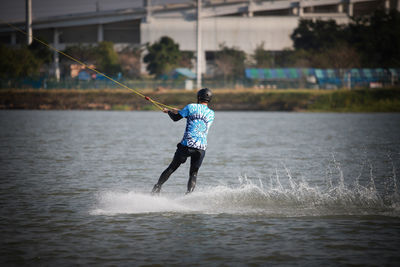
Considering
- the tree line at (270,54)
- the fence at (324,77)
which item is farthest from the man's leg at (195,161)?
the tree line at (270,54)

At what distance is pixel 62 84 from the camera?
64.8 meters

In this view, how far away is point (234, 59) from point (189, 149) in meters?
72.9

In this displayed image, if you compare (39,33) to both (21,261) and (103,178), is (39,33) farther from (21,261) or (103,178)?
(21,261)

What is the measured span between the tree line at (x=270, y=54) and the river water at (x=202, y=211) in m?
52.7

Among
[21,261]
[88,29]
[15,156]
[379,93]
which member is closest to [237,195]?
[21,261]

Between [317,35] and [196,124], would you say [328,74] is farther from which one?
[196,124]

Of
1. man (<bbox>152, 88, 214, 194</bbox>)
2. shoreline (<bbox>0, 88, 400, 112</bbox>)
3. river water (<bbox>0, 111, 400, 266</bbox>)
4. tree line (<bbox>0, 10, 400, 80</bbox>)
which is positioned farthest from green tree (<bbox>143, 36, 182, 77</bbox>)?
man (<bbox>152, 88, 214, 194</bbox>)

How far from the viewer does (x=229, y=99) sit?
6103cm

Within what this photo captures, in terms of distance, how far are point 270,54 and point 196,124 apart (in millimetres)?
78168

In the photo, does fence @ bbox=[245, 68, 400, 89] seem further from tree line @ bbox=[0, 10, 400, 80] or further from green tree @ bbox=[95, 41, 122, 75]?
green tree @ bbox=[95, 41, 122, 75]

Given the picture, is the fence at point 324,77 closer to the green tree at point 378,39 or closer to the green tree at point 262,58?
the green tree at point 378,39

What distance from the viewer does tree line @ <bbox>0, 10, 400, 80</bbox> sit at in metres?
72.1

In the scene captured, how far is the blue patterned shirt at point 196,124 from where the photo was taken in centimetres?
1081

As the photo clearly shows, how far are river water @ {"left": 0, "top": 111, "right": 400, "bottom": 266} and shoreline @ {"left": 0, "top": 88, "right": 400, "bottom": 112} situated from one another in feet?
127
